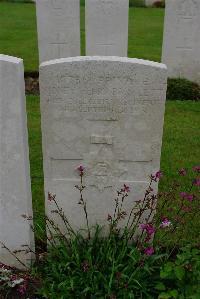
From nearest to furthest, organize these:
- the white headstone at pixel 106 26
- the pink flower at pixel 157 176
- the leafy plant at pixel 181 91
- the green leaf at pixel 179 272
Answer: the green leaf at pixel 179 272 → the pink flower at pixel 157 176 → the white headstone at pixel 106 26 → the leafy plant at pixel 181 91

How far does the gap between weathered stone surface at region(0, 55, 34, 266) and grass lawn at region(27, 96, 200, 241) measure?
920 mm

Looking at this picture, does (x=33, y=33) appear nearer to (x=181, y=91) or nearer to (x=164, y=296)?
(x=181, y=91)

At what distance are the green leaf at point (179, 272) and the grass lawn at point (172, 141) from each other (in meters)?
0.99

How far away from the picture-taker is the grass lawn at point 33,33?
10417 mm

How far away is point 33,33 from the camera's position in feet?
42.1

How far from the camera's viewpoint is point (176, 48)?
25.9ft

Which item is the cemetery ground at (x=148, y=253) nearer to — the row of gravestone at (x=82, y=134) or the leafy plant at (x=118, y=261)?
the leafy plant at (x=118, y=261)

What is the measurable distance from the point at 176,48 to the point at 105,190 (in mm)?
5191

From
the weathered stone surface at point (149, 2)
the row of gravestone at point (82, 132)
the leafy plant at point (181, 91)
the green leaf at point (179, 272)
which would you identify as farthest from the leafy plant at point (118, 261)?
the weathered stone surface at point (149, 2)

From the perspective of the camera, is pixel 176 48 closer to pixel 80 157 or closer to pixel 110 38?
pixel 110 38

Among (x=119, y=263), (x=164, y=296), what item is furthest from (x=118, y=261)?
→ (x=164, y=296)

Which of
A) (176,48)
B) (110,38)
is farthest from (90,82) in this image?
(176,48)

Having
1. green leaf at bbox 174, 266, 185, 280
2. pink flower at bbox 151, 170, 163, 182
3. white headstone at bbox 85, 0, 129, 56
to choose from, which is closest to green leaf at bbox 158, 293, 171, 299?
green leaf at bbox 174, 266, 185, 280

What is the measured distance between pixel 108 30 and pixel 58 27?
933 mm
